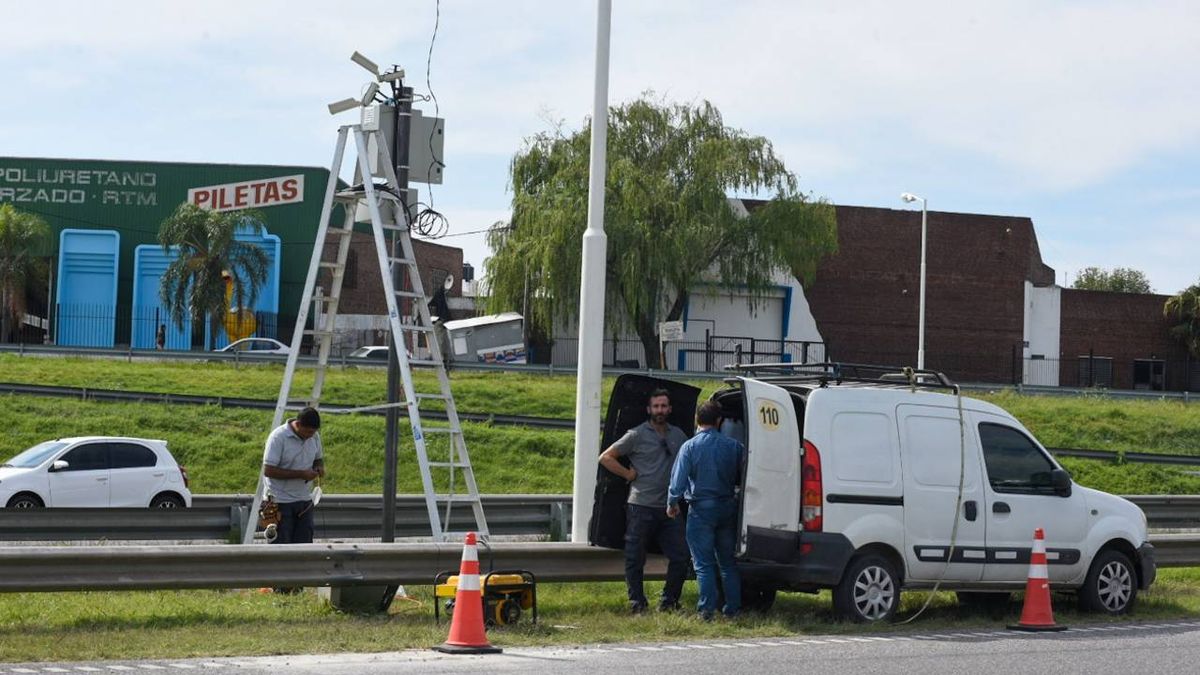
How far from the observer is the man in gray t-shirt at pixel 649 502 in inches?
495

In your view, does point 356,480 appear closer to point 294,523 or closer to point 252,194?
point 294,523

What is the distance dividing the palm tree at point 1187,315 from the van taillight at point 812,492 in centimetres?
5642

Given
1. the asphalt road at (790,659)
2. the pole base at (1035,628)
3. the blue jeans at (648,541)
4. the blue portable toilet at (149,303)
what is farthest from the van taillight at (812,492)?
the blue portable toilet at (149,303)

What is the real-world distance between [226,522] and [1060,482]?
10.2 meters

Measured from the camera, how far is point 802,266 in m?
53.8

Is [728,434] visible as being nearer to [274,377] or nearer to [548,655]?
[548,655]

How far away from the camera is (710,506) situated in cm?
1223

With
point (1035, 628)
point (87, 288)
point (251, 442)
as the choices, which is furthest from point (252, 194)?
point (1035, 628)

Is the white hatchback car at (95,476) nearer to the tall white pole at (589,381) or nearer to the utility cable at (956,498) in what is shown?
the tall white pole at (589,381)

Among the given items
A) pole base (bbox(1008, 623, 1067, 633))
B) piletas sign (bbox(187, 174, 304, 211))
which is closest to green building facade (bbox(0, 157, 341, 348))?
piletas sign (bbox(187, 174, 304, 211))

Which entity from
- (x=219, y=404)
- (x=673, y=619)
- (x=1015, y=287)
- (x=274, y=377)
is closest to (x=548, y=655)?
(x=673, y=619)

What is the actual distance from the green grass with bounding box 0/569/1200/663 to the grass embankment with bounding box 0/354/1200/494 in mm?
16908

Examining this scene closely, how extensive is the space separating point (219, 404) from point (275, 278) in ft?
80.7

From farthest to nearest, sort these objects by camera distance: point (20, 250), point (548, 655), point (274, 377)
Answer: point (20, 250), point (274, 377), point (548, 655)
